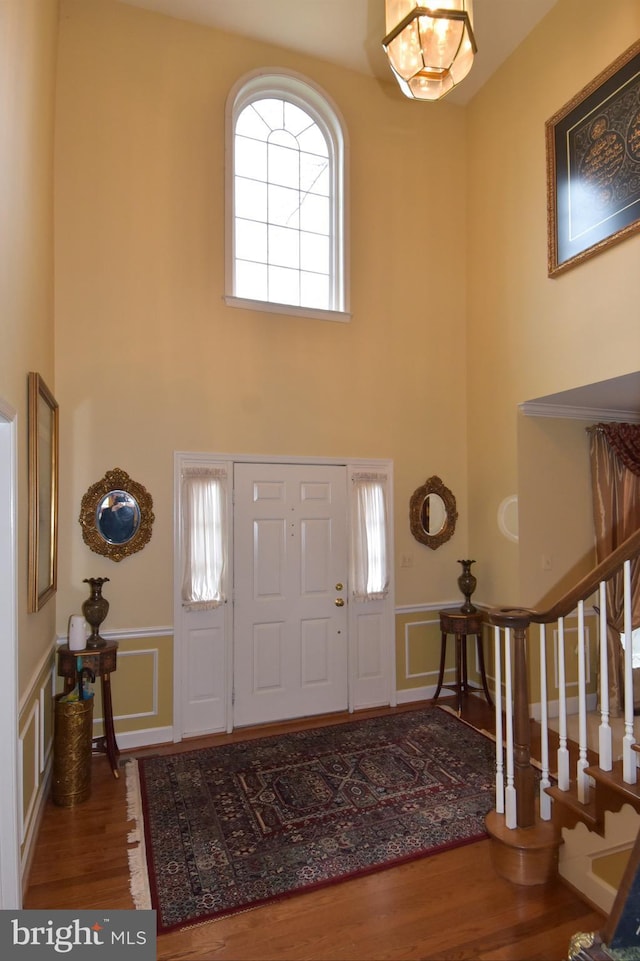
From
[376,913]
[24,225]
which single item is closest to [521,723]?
[376,913]

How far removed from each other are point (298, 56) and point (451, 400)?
333cm

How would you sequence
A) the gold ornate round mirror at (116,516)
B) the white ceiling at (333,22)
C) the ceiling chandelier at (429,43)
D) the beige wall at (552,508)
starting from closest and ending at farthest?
the ceiling chandelier at (429,43) < the gold ornate round mirror at (116,516) < the white ceiling at (333,22) < the beige wall at (552,508)

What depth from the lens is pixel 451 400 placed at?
17.2ft

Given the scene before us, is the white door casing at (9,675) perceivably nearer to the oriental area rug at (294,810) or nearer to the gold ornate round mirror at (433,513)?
the oriental area rug at (294,810)

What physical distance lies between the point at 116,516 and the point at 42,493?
2.83 ft

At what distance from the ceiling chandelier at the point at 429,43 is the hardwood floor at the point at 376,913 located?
12.7ft

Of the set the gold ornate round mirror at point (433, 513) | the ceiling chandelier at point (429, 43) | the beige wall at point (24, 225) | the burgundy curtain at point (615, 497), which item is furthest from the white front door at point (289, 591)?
the ceiling chandelier at point (429, 43)

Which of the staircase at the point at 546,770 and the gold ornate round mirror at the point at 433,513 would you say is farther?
the gold ornate round mirror at the point at 433,513

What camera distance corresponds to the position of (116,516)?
4.07 meters

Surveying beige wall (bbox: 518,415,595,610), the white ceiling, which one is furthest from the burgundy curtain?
the white ceiling

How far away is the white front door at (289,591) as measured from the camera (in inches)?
174

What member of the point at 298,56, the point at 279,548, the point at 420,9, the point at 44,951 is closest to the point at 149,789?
the point at 44,951

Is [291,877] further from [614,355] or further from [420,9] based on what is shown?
[420,9]

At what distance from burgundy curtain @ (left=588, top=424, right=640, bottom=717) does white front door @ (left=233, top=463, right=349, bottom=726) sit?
2255 millimetres
